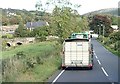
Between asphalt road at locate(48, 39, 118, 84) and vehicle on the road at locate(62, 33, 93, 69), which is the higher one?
vehicle on the road at locate(62, 33, 93, 69)

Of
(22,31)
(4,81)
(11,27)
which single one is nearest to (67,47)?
(4,81)

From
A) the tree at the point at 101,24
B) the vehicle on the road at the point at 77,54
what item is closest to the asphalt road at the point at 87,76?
the vehicle on the road at the point at 77,54

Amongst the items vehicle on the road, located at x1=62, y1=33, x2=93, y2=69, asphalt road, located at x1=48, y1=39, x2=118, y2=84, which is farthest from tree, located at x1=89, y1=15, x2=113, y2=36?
asphalt road, located at x1=48, y1=39, x2=118, y2=84

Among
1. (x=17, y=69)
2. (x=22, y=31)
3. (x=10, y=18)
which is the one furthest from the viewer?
(x=10, y=18)

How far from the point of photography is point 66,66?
28.2 metres

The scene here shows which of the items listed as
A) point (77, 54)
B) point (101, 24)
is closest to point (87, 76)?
point (77, 54)

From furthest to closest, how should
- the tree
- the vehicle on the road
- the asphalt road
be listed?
the tree
the vehicle on the road
the asphalt road

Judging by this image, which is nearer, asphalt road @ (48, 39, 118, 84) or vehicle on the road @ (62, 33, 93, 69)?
asphalt road @ (48, 39, 118, 84)

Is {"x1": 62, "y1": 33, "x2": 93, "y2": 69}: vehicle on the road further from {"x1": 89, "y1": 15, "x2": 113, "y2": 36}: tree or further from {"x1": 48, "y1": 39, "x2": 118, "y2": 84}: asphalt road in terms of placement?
{"x1": 89, "y1": 15, "x2": 113, "y2": 36}: tree

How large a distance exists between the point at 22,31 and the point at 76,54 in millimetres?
112956

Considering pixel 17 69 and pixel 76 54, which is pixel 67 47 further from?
pixel 17 69

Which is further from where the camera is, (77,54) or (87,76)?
(77,54)

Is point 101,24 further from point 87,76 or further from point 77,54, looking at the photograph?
point 87,76

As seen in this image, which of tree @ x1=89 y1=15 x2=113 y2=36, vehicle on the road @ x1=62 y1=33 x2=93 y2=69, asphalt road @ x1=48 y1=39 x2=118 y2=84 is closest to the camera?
asphalt road @ x1=48 y1=39 x2=118 y2=84
